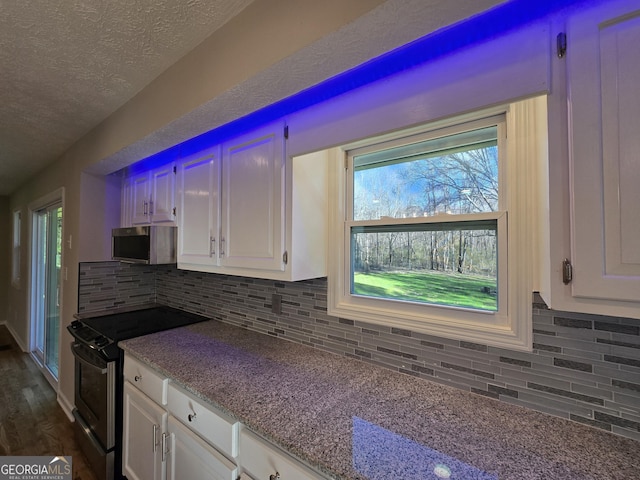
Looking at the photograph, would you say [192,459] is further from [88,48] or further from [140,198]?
[140,198]

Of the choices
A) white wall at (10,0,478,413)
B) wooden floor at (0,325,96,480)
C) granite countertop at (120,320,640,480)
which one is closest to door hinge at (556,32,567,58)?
white wall at (10,0,478,413)

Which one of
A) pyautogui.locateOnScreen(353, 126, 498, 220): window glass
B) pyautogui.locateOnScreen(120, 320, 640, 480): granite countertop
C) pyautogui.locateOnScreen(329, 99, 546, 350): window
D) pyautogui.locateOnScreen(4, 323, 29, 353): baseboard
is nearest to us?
pyautogui.locateOnScreen(120, 320, 640, 480): granite countertop

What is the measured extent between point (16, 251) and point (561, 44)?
6919mm

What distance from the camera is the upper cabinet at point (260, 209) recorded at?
138 centimetres

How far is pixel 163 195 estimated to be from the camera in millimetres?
2123

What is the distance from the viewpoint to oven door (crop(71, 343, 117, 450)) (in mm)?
1740

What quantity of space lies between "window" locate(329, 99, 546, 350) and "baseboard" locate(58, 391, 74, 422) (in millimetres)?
2721

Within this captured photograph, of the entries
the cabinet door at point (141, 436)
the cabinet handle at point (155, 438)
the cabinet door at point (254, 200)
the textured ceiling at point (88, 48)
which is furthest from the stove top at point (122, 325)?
the textured ceiling at point (88, 48)

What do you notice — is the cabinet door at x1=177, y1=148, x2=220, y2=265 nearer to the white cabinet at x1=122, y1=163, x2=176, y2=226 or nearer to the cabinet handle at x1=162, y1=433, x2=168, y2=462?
the white cabinet at x1=122, y1=163, x2=176, y2=226

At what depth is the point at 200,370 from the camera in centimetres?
135

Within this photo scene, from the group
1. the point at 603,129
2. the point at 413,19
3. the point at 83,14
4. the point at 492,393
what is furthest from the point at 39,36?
the point at 492,393

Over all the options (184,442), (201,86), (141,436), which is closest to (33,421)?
(141,436)

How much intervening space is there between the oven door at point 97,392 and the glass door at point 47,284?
1.39m

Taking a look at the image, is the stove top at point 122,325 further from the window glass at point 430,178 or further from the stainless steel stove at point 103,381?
the window glass at point 430,178
